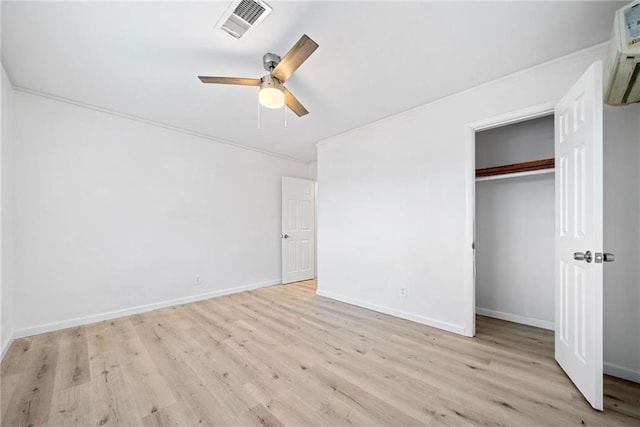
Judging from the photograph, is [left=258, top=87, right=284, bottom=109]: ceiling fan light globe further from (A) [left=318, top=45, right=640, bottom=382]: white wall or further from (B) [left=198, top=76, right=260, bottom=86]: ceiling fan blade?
(A) [left=318, top=45, right=640, bottom=382]: white wall

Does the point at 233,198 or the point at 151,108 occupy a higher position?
the point at 151,108

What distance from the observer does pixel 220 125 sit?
3.75 meters

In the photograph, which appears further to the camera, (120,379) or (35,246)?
(35,246)

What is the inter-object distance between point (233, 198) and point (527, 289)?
4.41 m

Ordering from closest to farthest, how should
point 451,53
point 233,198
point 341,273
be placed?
point 451,53, point 341,273, point 233,198

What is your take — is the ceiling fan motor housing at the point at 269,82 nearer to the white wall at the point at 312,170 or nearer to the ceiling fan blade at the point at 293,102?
the ceiling fan blade at the point at 293,102

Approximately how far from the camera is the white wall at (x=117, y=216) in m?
2.82

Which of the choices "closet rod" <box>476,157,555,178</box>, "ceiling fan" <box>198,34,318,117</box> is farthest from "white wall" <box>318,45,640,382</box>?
"ceiling fan" <box>198,34,318,117</box>

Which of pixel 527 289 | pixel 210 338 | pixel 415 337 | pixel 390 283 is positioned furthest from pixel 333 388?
pixel 527 289

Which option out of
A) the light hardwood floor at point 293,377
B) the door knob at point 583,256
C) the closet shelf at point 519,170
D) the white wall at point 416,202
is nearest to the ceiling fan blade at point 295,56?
the white wall at point 416,202

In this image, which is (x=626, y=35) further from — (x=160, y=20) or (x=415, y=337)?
(x=160, y=20)

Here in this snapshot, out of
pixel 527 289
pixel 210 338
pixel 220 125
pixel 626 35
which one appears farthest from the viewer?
pixel 220 125

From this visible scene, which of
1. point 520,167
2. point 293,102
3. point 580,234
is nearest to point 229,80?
point 293,102

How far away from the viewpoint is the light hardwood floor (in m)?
1.59
